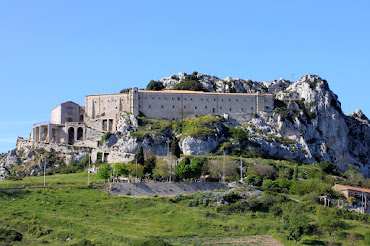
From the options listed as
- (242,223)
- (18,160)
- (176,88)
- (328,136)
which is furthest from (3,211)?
(328,136)

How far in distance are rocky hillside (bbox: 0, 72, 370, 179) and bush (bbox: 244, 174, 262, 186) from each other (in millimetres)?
15200

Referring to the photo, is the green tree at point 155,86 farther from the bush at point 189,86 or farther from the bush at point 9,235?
the bush at point 9,235

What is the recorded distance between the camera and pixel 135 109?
108m

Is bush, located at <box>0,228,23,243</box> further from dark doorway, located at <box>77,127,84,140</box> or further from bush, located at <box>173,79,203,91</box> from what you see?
bush, located at <box>173,79,203,91</box>

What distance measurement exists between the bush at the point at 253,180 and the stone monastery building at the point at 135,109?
90.6ft

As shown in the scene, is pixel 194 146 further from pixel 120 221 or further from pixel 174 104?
pixel 120 221

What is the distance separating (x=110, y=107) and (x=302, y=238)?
54938 mm

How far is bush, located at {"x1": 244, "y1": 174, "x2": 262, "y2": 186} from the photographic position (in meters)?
84.4

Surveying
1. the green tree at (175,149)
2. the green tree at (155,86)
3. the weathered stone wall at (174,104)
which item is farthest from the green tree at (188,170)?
the green tree at (155,86)

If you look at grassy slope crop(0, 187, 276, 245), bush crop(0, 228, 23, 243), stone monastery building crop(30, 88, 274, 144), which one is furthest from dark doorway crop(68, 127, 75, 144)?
bush crop(0, 228, 23, 243)

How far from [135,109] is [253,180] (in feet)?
104

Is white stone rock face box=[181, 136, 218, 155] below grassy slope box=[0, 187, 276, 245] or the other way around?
the other way around

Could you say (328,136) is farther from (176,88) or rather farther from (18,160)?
(18,160)

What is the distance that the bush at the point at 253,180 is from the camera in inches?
3322
